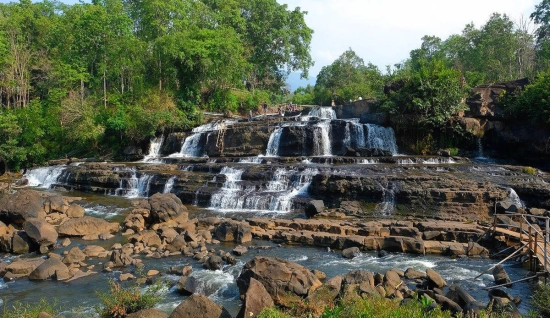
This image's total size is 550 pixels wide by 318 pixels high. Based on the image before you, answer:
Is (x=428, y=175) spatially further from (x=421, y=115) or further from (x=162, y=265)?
(x=162, y=265)

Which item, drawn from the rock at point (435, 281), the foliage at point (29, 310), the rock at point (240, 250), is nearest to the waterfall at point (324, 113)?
the rock at point (240, 250)

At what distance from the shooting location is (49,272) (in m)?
10.1

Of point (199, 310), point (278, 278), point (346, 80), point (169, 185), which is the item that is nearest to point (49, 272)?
point (199, 310)

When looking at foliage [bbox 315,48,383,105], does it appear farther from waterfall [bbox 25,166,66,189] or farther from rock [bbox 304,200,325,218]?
waterfall [bbox 25,166,66,189]

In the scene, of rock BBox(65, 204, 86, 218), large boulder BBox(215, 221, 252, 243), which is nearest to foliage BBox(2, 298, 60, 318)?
large boulder BBox(215, 221, 252, 243)

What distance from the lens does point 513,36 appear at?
3762 cm

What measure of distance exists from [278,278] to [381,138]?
19779 millimetres

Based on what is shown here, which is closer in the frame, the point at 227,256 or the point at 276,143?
the point at 227,256

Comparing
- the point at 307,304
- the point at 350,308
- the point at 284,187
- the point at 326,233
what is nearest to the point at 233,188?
the point at 284,187

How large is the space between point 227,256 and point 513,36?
38.3 meters

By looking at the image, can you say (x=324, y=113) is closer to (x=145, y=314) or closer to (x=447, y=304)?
(x=447, y=304)

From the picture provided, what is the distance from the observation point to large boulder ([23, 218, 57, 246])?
1223 cm

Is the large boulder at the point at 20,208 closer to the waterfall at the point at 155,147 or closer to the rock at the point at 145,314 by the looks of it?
the rock at the point at 145,314

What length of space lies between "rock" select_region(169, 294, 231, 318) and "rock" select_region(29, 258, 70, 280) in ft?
15.1
